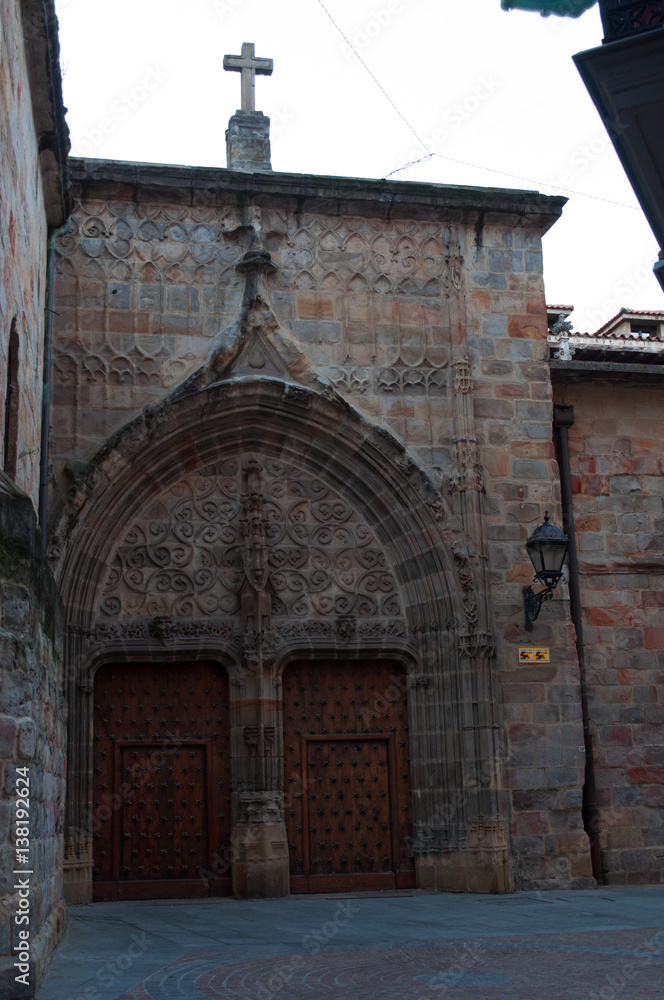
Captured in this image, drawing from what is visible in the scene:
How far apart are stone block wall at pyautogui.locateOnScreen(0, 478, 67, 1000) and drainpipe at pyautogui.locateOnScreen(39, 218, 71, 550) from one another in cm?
361

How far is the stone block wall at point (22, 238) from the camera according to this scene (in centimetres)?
725

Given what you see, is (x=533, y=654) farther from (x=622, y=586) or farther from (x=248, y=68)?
(x=248, y=68)

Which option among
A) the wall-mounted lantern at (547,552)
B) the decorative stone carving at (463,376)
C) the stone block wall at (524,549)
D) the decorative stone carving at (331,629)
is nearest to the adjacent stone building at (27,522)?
the decorative stone carving at (331,629)

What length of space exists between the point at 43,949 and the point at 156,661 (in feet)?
16.3

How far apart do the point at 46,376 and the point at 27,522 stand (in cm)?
492

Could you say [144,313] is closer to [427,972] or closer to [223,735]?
[223,735]

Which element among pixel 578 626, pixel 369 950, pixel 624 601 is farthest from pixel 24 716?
pixel 624 601

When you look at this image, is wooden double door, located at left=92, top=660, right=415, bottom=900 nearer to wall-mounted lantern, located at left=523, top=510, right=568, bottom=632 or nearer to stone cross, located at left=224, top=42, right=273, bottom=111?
wall-mounted lantern, located at left=523, top=510, right=568, bottom=632

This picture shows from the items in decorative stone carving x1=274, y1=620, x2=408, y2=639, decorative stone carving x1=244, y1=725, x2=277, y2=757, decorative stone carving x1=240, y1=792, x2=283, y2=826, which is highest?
decorative stone carving x1=274, y1=620, x2=408, y2=639

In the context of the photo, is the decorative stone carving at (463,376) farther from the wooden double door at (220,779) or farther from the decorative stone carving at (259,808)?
the decorative stone carving at (259,808)

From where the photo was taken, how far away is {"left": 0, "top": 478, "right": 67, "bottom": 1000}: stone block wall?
5332mm

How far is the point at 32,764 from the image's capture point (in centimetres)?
574

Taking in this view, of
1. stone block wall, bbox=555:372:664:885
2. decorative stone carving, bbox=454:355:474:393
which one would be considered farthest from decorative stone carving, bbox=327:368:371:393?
stone block wall, bbox=555:372:664:885

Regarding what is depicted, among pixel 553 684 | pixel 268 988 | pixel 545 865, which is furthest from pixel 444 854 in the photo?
pixel 268 988
